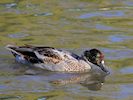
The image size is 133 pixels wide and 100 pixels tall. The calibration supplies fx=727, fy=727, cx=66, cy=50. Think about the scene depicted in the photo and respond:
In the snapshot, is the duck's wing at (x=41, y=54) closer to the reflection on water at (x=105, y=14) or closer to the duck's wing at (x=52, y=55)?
the duck's wing at (x=52, y=55)

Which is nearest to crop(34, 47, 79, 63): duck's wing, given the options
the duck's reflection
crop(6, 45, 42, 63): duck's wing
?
crop(6, 45, 42, 63): duck's wing

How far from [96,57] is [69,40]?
6.22ft

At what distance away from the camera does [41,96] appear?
11.7 m

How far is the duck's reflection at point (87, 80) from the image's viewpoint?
12766 millimetres

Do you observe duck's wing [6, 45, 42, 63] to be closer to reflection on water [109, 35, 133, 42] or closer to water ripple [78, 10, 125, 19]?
reflection on water [109, 35, 133, 42]

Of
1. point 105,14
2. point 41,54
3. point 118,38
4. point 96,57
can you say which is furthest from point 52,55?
point 105,14

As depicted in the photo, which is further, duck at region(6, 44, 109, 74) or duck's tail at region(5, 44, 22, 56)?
duck's tail at region(5, 44, 22, 56)

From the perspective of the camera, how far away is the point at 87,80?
13234mm

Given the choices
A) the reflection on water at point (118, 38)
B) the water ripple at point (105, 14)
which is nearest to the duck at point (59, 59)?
the reflection on water at point (118, 38)

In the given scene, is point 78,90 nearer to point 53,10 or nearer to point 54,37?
point 54,37

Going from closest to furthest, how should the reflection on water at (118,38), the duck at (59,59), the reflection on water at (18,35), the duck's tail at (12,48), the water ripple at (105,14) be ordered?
the duck at (59,59) < the duck's tail at (12,48) < the reflection on water at (118,38) < the reflection on water at (18,35) < the water ripple at (105,14)

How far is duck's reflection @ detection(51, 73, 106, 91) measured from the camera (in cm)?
1277

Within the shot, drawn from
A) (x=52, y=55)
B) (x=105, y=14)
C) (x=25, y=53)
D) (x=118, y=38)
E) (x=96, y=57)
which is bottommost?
(x=96, y=57)

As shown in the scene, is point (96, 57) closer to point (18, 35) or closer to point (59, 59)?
point (59, 59)
